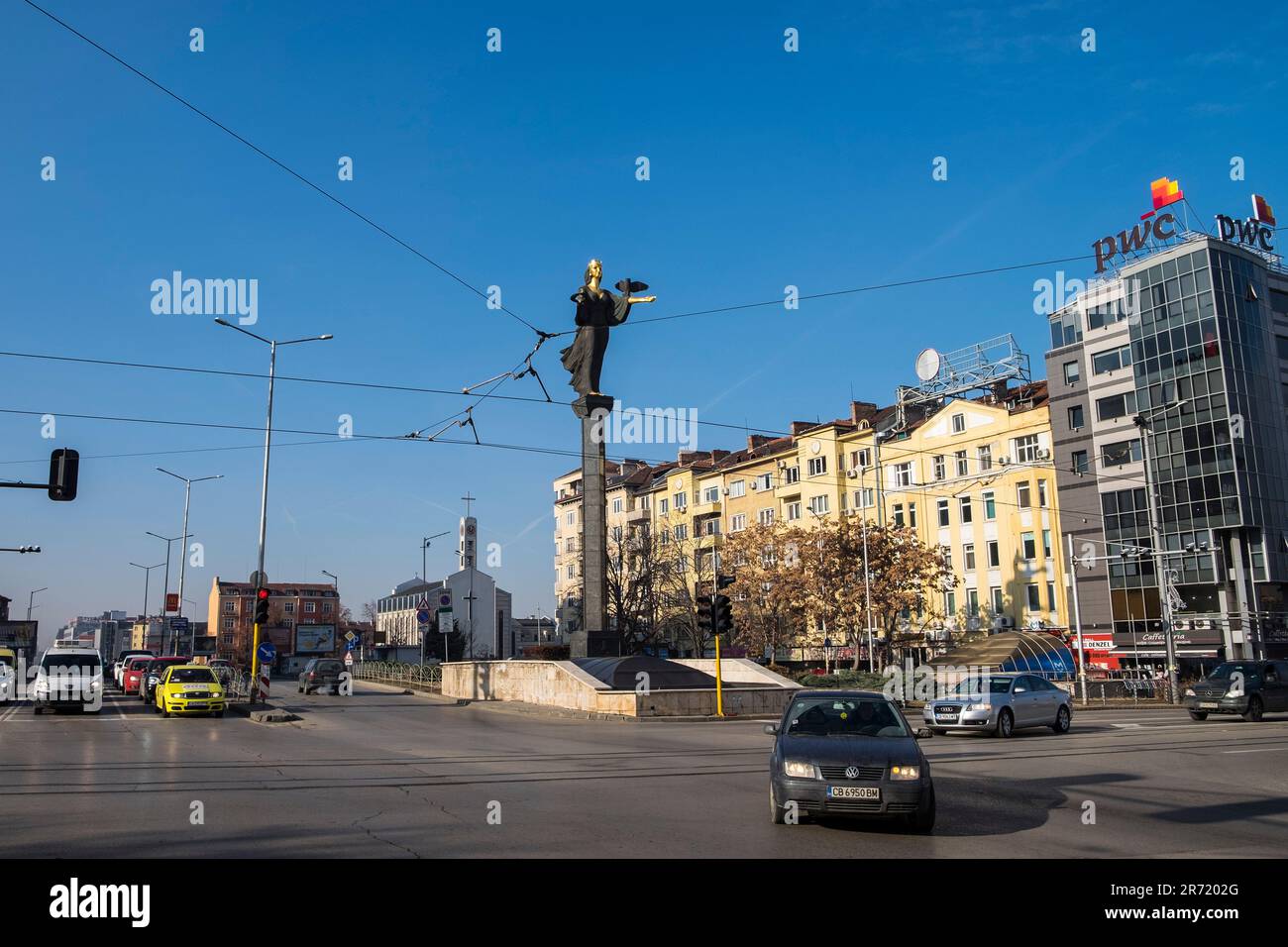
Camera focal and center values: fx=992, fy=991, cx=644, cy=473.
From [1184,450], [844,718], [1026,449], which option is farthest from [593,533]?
[1184,450]

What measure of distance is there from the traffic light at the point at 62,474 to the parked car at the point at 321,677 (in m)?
29.6

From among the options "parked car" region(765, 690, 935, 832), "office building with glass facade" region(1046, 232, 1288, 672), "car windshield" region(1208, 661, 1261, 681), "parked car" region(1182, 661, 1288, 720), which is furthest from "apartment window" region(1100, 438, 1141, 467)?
"parked car" region(765, 690, 935, 832)

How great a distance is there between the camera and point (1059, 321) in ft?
197

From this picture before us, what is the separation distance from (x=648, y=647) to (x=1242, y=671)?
1753 inches

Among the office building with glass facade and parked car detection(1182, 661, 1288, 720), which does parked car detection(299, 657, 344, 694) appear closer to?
parked car detection(1182, 661, 1288, 720)

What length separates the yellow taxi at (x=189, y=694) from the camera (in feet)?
93.6

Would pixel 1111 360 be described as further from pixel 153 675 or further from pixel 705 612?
pixel 153 675

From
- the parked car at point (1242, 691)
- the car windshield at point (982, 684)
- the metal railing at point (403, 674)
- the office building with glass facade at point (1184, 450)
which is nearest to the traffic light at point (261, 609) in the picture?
the metal railing at point (403, 674)

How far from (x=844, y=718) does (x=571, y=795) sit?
376 cm

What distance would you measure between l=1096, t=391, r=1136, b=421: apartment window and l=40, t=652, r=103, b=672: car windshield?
50604mm

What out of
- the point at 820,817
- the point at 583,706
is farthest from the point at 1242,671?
the point at 820,817

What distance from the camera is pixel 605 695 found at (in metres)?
29.7

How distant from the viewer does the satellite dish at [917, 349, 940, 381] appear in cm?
6281

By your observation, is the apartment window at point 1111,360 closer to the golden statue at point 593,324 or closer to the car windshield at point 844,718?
the golden statue at point 593,324
